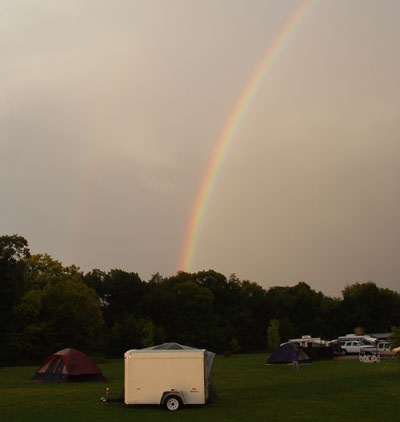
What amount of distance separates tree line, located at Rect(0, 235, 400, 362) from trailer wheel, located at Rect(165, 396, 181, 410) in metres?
35.4

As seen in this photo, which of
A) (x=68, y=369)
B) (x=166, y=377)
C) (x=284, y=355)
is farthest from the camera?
(x=284, y=355)

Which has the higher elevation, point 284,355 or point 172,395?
point 284,355

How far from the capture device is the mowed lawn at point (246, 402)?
1412cm

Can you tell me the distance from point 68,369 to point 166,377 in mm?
11822

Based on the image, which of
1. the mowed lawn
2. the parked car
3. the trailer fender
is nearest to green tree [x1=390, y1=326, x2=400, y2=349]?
the mowed lawn

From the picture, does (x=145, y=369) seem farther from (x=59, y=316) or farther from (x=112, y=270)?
(x=112, y=270)

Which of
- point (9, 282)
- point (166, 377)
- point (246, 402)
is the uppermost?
point (9, 282)

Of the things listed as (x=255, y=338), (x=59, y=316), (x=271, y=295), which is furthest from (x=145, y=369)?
(x=271, y=295)

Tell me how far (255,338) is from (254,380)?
5337 centimetres

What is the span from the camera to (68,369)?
25766 mm

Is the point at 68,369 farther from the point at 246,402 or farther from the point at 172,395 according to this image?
the point at 172,395

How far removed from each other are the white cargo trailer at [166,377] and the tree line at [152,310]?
34.8 m

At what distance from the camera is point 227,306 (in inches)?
3270

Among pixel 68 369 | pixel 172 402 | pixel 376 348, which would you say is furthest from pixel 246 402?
pixel 376 348
